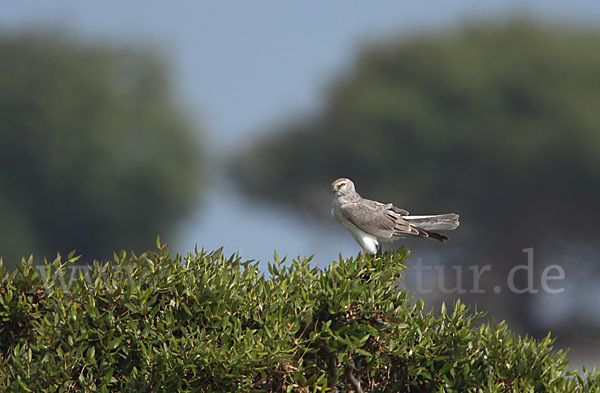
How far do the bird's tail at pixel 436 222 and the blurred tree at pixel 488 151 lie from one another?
31577mm

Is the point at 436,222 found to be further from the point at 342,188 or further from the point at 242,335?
the point at 242,335

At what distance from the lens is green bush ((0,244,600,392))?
261 inches

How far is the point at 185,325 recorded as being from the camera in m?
6.91

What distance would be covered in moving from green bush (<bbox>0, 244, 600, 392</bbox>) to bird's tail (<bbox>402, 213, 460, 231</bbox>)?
4.59ft

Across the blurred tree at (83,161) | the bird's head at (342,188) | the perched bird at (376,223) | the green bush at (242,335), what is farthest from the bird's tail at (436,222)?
the blurred tree at (83,161)

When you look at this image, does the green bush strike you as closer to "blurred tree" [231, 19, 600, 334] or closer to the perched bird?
the perched bird

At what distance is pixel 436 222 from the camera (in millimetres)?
9039

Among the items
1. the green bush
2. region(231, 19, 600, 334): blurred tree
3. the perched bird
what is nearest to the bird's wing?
the perched bird

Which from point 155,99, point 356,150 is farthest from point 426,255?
point 155,99

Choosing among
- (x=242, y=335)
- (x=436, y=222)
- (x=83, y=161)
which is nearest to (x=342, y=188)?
(x=436, y=222)

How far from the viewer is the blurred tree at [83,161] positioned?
4509 cm

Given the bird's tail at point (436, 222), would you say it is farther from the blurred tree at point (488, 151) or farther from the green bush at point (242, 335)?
the blurred tree at point (488, 151)

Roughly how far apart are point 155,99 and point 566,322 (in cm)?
2669

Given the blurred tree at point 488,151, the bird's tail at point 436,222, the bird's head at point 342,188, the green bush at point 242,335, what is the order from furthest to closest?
the blurred tree at point 488,151 < the bird's head at point 342,188 < the bird's tail at point 436,222 < the green bush at point 242,335
